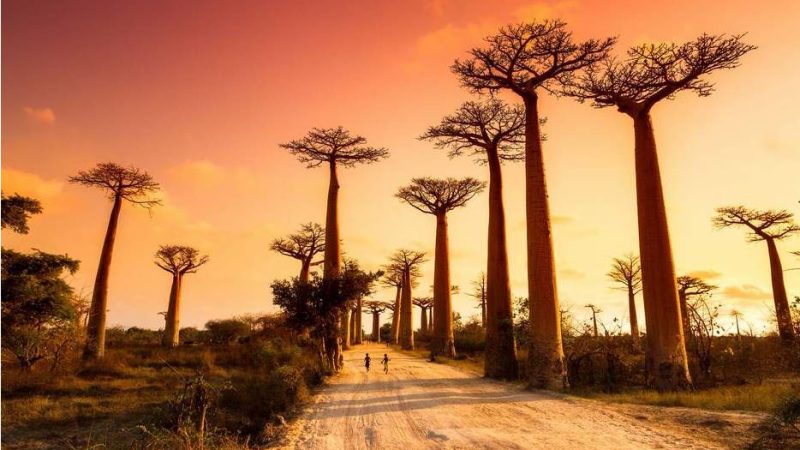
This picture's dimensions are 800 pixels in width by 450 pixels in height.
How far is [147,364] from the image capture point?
771 inches

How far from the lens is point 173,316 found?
31984 millimetres

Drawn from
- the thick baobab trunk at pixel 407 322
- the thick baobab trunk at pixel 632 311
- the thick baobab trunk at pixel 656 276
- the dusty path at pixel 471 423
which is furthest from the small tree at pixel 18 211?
the thick baobab trunk at pixel 632 311

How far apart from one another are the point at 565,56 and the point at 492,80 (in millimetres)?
2327

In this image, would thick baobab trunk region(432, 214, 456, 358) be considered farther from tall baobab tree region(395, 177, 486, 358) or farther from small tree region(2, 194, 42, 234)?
small tree region(2, 194, 42, 234)

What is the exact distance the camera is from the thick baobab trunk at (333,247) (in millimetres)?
18172

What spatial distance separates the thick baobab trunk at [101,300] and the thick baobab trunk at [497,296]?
15599 millimetres

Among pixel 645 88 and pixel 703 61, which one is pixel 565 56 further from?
pixel 703 61

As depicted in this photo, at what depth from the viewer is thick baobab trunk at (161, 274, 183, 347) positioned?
31.1 meters

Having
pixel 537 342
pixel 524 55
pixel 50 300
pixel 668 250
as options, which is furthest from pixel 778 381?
pixel 50 300

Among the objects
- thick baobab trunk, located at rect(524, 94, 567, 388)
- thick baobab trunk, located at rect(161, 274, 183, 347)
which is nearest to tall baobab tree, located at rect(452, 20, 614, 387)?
thick baobab trunk, located at rect(524, 94, 567, 388)

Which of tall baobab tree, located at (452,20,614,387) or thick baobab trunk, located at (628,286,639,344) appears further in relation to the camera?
thick baobab trunk, located at (628,286,639,344)

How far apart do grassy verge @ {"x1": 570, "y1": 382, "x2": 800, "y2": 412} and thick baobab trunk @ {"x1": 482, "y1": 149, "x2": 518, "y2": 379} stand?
448cm

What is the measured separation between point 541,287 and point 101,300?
18530 mm

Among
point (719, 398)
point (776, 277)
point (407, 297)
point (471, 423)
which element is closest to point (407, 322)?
point (407, 297)
